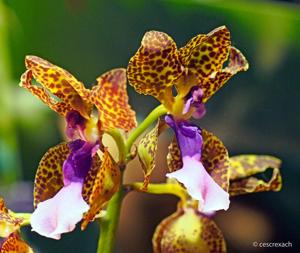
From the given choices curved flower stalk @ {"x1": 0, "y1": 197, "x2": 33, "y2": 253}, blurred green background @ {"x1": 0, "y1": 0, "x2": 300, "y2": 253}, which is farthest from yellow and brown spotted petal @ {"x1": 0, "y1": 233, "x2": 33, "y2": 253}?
blurred green background @ {"x1": 0, "y1": 0, "x2": 300, "y2": 253}

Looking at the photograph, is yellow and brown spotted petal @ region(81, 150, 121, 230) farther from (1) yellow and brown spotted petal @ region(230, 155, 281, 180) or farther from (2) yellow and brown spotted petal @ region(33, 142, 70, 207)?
(1) yellow and brown spotted petal @ region(230, 155, 281, 180)

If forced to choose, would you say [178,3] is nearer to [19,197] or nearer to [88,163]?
[19,197]

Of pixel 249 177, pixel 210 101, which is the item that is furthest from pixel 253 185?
pixel 210 101

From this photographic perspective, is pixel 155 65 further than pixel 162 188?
No

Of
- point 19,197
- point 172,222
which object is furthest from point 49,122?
point 172,222

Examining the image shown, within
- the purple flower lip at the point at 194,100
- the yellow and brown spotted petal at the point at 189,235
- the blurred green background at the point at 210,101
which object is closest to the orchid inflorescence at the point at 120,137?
the purple flower lip at the point at 194,100

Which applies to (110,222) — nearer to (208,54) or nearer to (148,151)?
(148,151)

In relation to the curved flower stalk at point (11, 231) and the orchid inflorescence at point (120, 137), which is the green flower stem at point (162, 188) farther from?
the curved flower stalk at point (11, 231)
